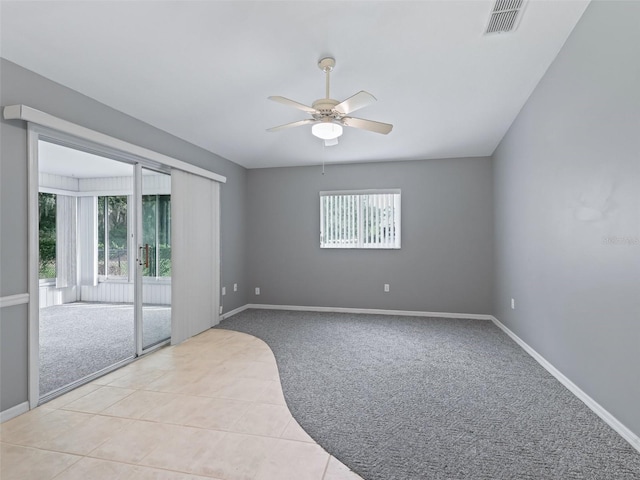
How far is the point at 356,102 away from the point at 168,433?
2.63 meters

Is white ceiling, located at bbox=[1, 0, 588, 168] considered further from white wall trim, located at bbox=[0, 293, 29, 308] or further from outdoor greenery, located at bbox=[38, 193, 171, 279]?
outdoor greenery, located at bbox=[38, 193, 171, 279]

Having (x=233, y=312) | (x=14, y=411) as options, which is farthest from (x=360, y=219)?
(x=14, y=411)

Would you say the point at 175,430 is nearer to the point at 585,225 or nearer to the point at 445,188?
the point at 585,225

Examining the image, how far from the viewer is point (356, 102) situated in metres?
2.48

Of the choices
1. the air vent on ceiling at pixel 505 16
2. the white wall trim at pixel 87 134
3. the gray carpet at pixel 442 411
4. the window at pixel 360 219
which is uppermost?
the air vent on ceiling at pixel 505 16

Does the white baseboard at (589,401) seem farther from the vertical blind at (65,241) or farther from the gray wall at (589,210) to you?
the vertical blind at (65,241)

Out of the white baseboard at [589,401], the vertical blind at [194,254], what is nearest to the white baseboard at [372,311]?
the vertical blind at [194,254]

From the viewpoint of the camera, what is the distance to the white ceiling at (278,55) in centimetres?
224

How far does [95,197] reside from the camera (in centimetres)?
649

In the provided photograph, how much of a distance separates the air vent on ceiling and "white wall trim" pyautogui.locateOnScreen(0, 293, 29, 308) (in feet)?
13.0

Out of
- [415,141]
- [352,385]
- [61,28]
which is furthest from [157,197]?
[415,141]

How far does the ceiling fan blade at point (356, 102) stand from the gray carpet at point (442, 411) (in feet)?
7.46

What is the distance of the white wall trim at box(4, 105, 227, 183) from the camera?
A: 2.26 meters

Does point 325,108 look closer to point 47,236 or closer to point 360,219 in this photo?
point 360,219
